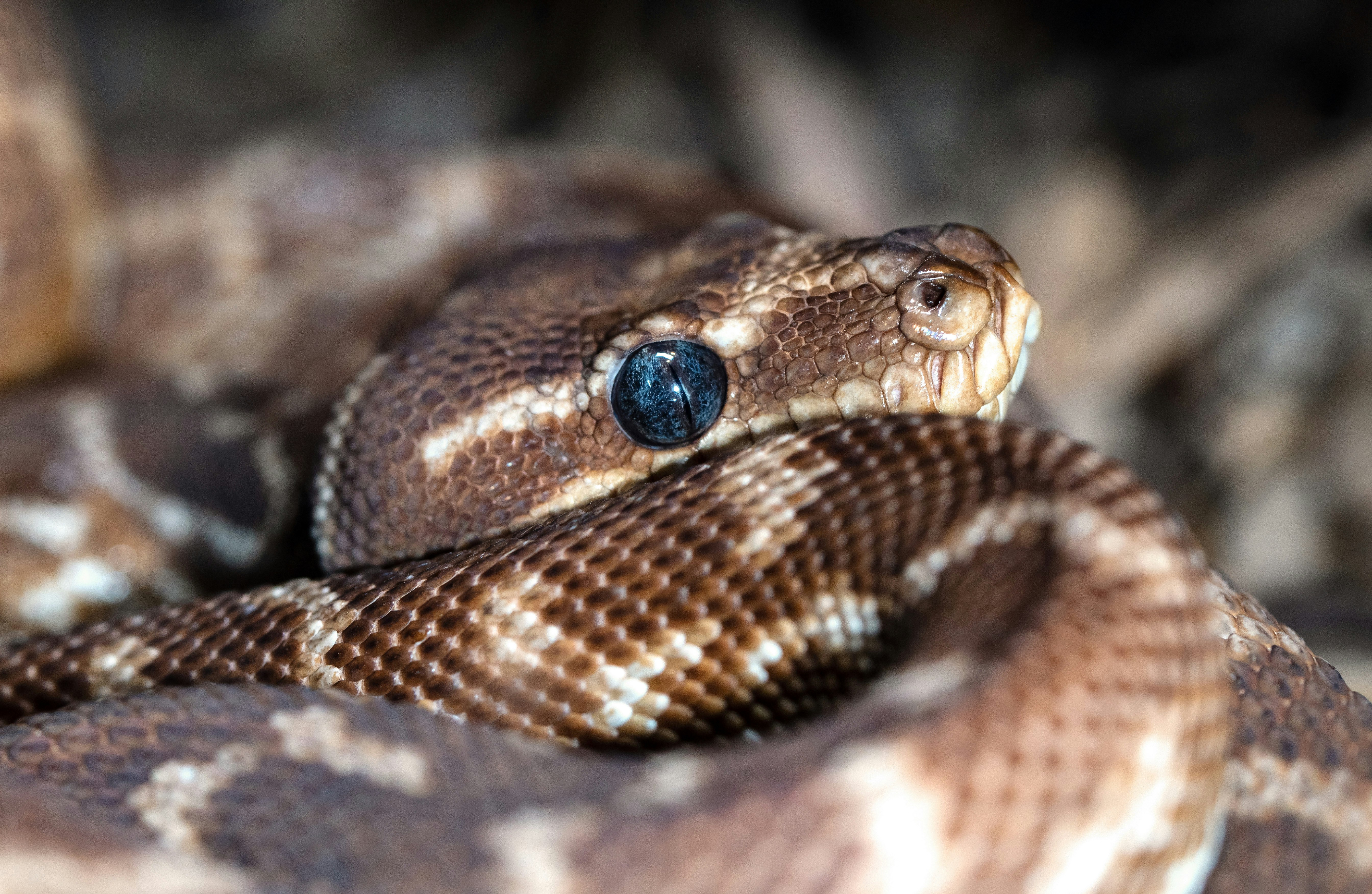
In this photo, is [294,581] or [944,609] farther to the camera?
[294,581]

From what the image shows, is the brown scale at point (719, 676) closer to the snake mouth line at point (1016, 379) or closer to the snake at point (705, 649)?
the snake at point (705, 649)

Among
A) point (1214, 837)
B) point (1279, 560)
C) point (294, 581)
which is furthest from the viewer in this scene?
point (1279, 560)

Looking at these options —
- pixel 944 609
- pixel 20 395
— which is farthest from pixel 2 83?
pixel 944 609

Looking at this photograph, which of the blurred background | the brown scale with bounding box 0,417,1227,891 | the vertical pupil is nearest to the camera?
the brown scale with bounding box 0,417,1227,891

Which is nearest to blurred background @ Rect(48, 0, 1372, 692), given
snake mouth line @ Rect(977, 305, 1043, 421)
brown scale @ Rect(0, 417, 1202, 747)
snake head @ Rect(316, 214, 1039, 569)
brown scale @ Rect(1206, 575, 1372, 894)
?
brown scale @ Rect(1206, 575, 1372, 894)

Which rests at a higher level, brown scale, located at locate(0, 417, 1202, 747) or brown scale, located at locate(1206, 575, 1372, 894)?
brown scale, located at locate(0, 417, 1202, 747)

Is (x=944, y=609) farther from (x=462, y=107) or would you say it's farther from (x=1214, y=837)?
(x=462, y=107)

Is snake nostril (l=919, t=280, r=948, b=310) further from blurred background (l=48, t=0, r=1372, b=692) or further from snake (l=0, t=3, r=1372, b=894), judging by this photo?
blurred background (l=48, t=0, r=1372, b=692)
